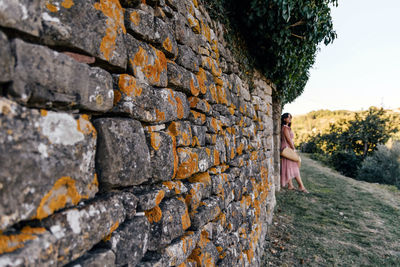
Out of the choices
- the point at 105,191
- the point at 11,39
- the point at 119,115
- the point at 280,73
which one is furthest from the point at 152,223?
the point at 280,73

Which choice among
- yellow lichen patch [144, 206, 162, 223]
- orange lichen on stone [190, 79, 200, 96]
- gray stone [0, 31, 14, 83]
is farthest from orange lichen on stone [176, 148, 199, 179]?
gray stone [0, 31, 14, 83]

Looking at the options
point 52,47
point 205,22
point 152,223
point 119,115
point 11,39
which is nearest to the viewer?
point 11,39

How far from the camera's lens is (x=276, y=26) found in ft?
10.4

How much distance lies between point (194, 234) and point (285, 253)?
109 inches

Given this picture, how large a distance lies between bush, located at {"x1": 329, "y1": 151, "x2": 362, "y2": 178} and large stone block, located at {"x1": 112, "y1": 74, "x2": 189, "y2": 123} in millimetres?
14307

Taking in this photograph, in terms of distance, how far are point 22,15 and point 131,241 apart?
0.83 m

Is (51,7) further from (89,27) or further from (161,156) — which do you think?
(161,156)

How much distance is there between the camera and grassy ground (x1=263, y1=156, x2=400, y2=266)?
141 inches

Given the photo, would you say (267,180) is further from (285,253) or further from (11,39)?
(11,39)

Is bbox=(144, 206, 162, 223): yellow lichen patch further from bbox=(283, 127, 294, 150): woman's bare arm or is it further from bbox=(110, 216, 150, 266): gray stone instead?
bbox=(283, 127, 294, 150): woman's bare arm

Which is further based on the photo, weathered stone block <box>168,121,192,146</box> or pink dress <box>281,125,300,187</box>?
pink dress <box>281,125,300,187</box>

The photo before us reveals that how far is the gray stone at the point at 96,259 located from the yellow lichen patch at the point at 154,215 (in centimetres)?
31

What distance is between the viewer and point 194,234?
1486 millimetres

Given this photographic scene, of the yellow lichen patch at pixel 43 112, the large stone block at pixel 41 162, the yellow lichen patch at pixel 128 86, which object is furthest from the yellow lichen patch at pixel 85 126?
the yellow lichen patch at pixel 128 86
